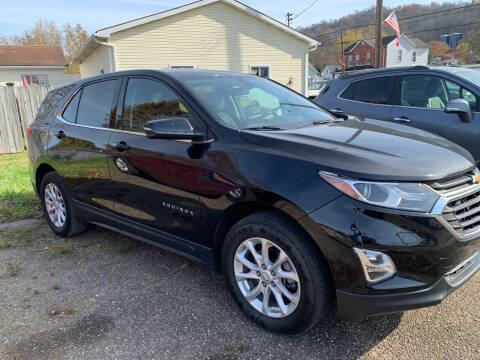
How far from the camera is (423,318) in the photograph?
2.59 metres

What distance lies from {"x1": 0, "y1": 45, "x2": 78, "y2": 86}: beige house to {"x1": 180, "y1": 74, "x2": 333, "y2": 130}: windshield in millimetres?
30130

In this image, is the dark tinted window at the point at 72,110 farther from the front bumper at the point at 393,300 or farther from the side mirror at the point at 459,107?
the side mirror at the point at 459,107

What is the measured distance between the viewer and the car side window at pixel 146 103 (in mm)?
3078

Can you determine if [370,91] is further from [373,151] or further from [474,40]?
[474,40]

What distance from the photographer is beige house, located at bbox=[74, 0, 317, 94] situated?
1540 centimetres

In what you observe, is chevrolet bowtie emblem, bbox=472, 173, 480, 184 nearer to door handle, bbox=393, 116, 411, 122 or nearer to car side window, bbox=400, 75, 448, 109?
door handle, bbox=393, 116, 411, 122

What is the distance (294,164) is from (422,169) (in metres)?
0.72

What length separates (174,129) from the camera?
8.80 ft

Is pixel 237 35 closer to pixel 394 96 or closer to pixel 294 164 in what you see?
pixel 394 96

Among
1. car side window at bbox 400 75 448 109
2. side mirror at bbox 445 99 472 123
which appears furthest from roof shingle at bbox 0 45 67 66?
side mirror at bbox 445 99 472 123

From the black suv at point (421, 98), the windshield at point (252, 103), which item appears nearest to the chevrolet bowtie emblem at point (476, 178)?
the windshield at point (252, 103)

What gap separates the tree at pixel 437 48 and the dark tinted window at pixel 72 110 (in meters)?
80.8

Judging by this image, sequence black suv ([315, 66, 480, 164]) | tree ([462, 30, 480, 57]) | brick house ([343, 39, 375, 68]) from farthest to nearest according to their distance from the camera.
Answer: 1. brick house ([343, 39, 375, 68])
2. tree ([462, 30, 480, 57])
3. black suv ([315, 66, 480, 164])

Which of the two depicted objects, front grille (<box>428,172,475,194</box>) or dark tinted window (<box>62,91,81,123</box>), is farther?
dark tinted window (<box>62,91,81,123</box>)
